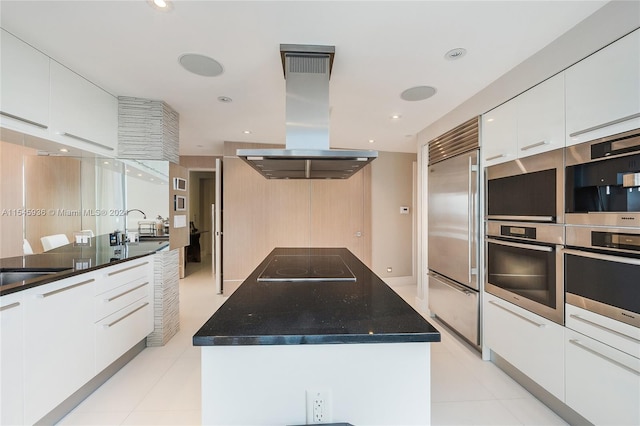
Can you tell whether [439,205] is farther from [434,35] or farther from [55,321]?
[55,321]

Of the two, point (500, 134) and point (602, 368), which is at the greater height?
Answer: point (500, 134)

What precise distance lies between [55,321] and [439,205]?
3414 mm

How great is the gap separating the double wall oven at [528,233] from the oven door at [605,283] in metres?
0.08

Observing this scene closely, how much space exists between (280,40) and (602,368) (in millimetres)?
2681

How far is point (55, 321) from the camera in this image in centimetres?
160

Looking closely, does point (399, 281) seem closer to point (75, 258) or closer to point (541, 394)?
point (541, 394)

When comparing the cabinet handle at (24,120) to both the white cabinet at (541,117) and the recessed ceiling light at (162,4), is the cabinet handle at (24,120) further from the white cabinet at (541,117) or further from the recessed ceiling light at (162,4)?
the white cabinet at (541,117)

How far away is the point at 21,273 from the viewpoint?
173 centimetres

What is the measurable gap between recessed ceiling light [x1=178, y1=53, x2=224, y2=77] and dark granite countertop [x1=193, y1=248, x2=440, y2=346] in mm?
1653

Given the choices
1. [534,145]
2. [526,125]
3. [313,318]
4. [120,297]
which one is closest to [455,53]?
[526,125]

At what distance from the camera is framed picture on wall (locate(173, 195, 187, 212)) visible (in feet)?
9.51

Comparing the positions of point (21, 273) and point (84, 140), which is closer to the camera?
point (21, 273)

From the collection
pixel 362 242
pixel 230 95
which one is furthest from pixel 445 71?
pixel 362 242

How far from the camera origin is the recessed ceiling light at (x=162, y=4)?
4.57 feet
